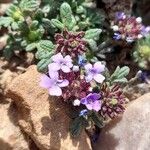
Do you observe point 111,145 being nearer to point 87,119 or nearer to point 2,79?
point 87,119

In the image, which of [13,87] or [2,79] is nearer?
[13,87]

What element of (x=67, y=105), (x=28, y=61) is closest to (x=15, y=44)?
(x=28, y=61)

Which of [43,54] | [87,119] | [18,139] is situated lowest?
[18,139]

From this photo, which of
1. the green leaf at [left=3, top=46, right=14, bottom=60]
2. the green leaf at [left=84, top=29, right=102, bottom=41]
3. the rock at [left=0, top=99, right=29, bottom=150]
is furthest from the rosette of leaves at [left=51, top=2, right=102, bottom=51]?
the rock at [left=0, top=99, right=29, bottom=150]

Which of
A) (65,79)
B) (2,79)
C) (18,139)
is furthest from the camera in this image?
(2,79)

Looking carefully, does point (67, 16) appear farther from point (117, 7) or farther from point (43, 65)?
point (117, 7)

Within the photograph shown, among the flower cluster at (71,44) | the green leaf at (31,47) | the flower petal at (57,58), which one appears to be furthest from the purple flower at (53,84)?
the green leaf at (31,47)

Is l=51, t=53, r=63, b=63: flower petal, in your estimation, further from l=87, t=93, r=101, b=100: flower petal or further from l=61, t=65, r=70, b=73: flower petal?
l=87, t=93, r=101, b=100: flower petal

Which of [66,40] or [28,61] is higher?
[66,40]
